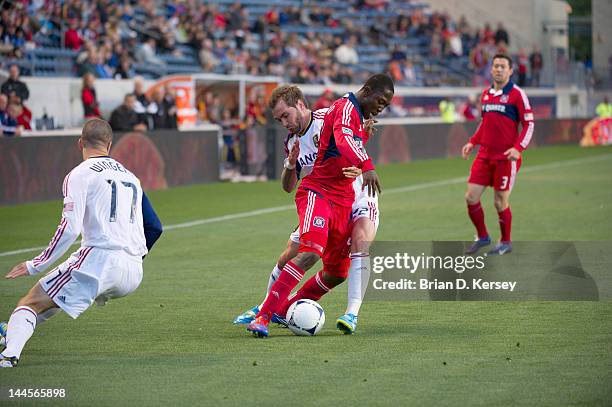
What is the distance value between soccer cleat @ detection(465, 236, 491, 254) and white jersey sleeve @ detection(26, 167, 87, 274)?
22.7 feet

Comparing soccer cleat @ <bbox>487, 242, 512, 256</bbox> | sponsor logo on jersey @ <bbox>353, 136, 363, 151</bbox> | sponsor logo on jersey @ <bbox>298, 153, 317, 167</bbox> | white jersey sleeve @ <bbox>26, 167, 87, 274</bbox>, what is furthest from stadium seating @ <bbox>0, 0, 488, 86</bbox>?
white jersey sleeve @ <bbox>26, 167, 87, 274</bbox>

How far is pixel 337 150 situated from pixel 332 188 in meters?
0.28

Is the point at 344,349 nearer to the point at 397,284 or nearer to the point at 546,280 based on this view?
the point at 397,284

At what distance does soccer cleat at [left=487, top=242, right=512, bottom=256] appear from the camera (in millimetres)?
12883

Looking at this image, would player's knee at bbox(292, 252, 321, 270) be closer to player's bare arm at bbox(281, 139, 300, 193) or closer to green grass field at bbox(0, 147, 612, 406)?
green grass field at bbox(0, 147, 612, 406)

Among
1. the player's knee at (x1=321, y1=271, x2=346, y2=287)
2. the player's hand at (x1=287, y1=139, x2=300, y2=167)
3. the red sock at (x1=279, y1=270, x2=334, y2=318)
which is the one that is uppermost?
the player's hand at (x1=287, y1=139, x2=300, y2=167)

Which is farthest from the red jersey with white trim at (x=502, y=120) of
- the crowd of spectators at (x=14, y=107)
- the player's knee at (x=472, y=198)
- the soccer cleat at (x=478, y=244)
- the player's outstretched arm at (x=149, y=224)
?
the crowd of spectators at (x=14, y=107)

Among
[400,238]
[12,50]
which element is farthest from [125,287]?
[12,50]

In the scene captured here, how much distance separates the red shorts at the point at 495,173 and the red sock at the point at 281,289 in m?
5.57

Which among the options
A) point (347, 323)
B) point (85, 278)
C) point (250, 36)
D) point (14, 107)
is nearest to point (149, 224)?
point (85, 278)

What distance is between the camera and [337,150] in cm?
821

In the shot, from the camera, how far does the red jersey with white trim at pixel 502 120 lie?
43.1ft

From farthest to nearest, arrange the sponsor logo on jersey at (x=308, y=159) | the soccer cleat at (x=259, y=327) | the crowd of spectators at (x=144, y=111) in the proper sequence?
the crowd of spectators at (x=144, y=111) → the sponsor logo on jersey at (x=308, y=159) → the soccer cleat at (x=259, y=327)

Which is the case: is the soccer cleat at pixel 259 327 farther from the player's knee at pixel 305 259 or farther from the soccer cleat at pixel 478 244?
the soccer cleat at pixel 478 244
